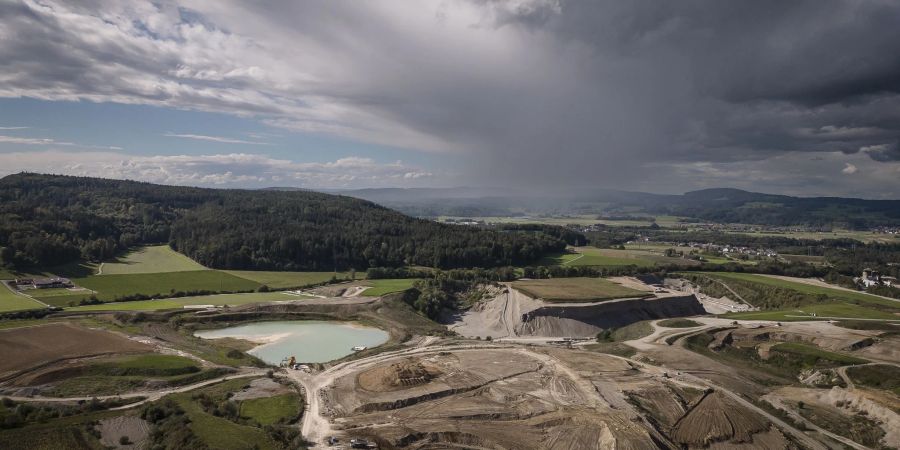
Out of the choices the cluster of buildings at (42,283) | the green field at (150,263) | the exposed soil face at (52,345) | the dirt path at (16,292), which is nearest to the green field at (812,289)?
the exposed soil face at (52,345)

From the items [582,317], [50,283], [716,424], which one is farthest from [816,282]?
[50,283]

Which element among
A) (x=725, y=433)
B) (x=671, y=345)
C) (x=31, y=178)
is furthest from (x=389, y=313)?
(x=31, y=178)

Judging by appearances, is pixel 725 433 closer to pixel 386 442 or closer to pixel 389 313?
pixel 386 442

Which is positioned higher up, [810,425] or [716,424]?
[716,424]

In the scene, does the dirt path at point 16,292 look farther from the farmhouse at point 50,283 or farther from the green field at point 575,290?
the green field at point 575,290

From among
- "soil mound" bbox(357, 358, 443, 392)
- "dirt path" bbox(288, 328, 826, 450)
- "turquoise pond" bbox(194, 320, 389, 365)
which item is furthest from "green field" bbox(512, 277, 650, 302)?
"soil mound" bbox(357, 358, 443, 392)

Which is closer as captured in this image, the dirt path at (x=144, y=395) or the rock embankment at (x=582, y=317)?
the dirt path at (x=144, y=395)

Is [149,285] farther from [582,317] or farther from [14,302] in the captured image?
[582,317]

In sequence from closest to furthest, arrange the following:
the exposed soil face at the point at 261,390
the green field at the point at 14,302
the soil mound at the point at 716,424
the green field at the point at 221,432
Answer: the green field at the point at 221,432
the soil mound at the point at 716,424
the exposed soil face at the point at 261,390
the green field at the point at 14,302
